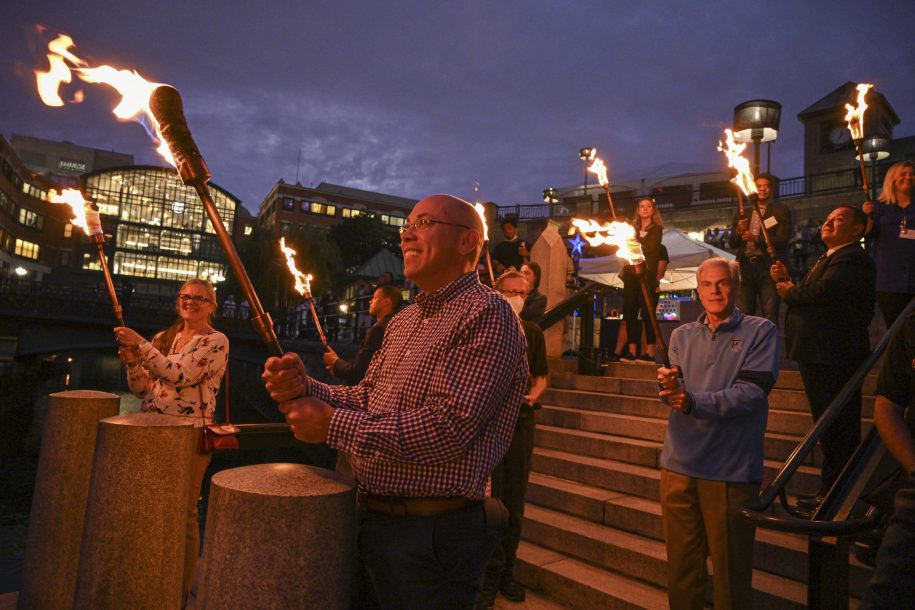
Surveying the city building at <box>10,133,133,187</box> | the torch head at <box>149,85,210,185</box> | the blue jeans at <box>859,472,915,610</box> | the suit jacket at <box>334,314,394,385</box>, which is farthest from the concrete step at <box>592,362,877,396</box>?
the city building at <box>10,133,133,187</box>

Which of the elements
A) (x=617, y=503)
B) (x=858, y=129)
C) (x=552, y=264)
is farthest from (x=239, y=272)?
(x=552, y=264)

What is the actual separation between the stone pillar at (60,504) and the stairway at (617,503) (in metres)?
3.32

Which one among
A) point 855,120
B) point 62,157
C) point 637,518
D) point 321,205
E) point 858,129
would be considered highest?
point 62,157

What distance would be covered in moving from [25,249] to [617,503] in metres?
76.8

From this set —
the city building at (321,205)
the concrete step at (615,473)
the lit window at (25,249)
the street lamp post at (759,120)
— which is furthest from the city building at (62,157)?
the concrete step at (615,473)

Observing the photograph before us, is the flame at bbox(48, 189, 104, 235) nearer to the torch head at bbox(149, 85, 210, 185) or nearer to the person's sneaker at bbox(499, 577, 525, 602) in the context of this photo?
the torch head at bbox(149, 85, 210, 185)

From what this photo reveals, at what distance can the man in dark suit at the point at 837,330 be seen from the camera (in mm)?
4125

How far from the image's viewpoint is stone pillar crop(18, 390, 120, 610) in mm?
3992

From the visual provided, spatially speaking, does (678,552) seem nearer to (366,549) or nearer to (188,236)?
(366,549)

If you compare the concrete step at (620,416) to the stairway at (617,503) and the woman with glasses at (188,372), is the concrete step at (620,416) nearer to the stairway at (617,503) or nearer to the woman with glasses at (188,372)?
the stairway at (617,503)

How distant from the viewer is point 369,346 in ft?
17.4

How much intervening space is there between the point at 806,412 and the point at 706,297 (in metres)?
3.18

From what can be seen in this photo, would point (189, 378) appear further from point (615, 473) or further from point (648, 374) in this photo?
point (648, 374)

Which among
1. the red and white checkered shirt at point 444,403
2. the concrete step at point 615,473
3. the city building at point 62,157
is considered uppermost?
the city building at point 62,157
